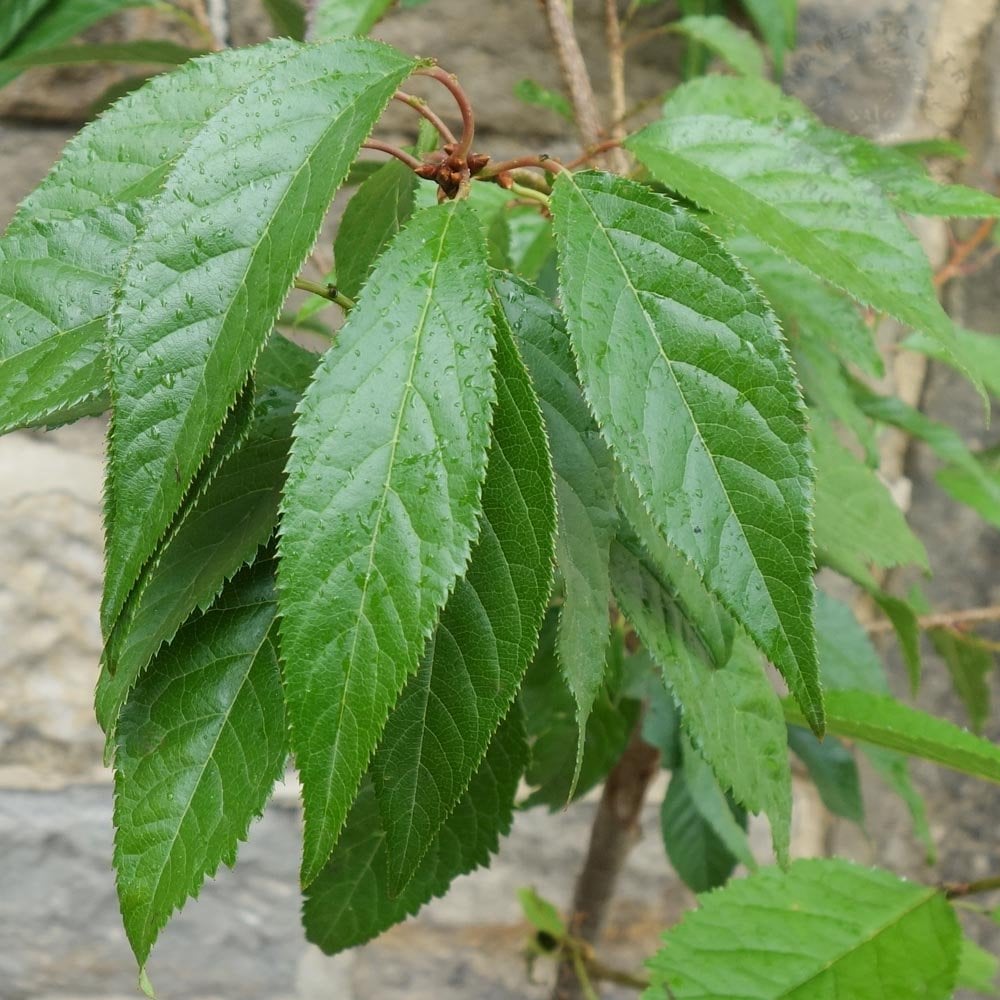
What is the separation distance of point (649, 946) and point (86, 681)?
0.61 m

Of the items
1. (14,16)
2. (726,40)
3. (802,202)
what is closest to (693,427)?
(802,202)

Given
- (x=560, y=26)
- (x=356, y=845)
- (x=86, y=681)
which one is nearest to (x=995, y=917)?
(x=356, y=845)

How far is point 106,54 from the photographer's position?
0.71 meters

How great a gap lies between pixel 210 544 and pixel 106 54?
53 centimetres

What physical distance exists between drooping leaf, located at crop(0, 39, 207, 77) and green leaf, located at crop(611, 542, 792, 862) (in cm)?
54

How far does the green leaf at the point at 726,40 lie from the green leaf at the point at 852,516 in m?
0.35

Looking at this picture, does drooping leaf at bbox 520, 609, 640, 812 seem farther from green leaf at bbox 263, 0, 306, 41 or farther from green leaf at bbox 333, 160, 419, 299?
green leaf at bbox 263, 0, 306, 41

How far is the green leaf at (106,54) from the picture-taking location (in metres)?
0.70

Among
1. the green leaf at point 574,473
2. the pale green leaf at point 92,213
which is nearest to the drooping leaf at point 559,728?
the green leaf at point 574,473

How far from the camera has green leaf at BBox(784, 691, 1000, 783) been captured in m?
0.44

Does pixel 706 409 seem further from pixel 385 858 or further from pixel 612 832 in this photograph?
pixel 612 832

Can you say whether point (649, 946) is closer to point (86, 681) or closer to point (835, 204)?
point (86, 681)

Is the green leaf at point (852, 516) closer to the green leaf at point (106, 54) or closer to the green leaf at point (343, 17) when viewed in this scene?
the green leaf at point (343, 17)

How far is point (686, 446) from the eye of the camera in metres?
0.29
